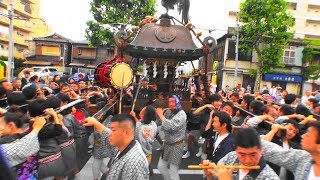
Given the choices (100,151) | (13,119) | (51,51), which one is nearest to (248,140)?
(13,119)

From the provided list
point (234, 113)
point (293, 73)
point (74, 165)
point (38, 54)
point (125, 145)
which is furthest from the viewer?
point (38, 54)

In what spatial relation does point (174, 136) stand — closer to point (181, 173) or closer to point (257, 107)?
point (257, 107)

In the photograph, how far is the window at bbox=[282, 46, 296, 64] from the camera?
108 feet

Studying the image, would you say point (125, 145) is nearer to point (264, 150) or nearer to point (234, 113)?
point (264, 150)

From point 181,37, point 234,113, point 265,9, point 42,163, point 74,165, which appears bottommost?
point 74,165

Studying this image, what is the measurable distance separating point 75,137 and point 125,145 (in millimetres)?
2605

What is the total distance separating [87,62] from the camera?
4281 cm

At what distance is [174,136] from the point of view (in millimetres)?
5648

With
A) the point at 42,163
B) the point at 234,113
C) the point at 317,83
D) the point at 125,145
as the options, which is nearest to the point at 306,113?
the point at 234,113

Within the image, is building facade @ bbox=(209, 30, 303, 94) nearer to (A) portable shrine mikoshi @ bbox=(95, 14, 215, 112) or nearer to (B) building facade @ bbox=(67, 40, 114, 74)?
(B) building facade @ bbox=(67, 40, 114, 74)

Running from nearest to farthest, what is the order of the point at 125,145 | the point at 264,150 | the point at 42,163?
1. the point at 125,145
2. the point at 264,150
3. the point at 42,163

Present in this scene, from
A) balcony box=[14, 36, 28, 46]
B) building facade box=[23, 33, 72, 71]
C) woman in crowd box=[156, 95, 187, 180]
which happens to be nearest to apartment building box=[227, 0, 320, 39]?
building facade box=[23, 33, 72, 71]

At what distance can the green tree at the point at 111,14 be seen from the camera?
2389 cm

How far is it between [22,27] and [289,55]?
3566 cm
